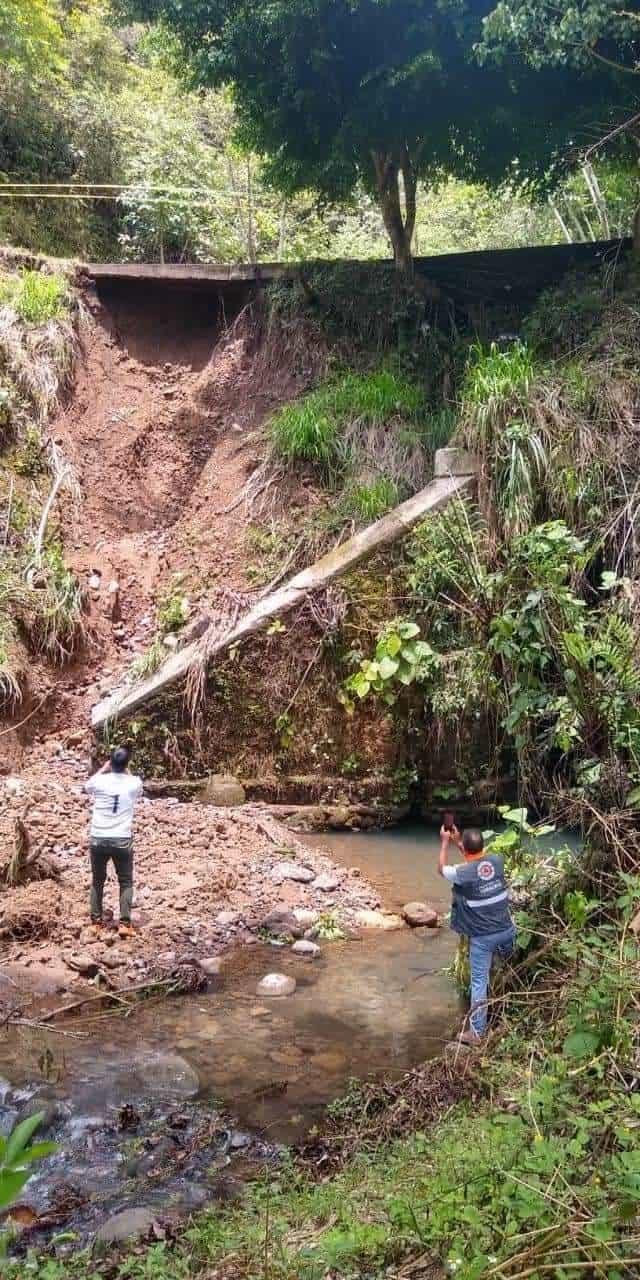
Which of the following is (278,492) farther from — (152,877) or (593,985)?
(593,985)

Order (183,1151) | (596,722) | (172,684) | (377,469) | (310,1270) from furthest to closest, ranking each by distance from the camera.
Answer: (377,469), (172,684), (596,722), (183,1151), (310,1270)

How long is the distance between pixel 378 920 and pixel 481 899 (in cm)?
215

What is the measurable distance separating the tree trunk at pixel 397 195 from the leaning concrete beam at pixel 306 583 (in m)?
4.71

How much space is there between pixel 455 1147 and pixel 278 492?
27.8ft

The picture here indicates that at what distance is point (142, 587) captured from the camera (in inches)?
435

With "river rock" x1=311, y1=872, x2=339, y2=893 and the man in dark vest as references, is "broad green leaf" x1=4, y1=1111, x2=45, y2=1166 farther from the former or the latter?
"river rock" x1=311, y1=872, x2=339, y2=893

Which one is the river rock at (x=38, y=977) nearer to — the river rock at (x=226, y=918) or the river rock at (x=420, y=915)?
the river rock at (x=226, y=918)

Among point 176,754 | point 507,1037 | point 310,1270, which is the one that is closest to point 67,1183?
point 310,1270

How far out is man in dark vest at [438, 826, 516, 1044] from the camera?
5023 millimetres

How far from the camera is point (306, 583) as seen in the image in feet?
30.4

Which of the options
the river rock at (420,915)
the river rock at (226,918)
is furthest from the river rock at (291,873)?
the river rock at (420,915)

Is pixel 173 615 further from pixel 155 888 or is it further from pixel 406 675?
pixel 155 888

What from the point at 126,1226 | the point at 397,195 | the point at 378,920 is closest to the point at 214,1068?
the point at 126,1226

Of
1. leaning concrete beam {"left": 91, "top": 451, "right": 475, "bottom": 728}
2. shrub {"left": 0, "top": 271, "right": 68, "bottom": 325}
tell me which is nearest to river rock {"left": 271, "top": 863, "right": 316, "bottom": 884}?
leaning concrete beam {"left": 91, "top": 451, "right": 475, "bottom": 728}
